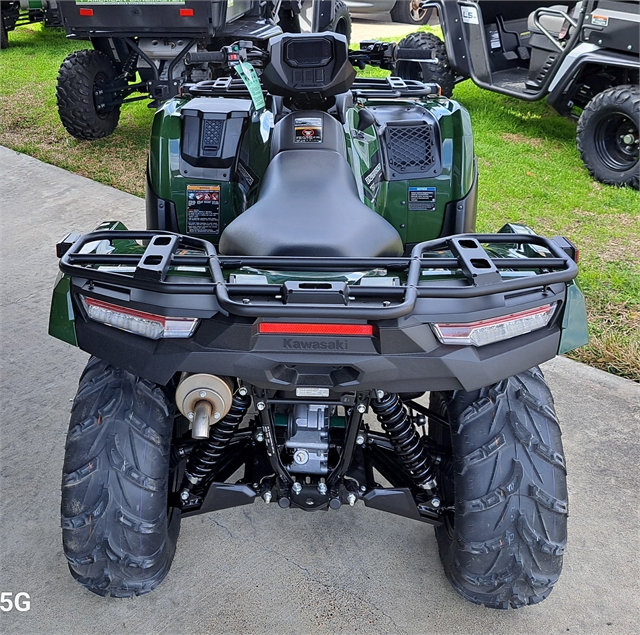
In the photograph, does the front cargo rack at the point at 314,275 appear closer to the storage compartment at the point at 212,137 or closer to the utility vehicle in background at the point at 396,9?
the storage compartment at the point at 212,137

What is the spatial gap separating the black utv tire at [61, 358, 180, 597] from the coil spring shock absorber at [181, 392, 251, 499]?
160mm

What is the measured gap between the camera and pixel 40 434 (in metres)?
3.25

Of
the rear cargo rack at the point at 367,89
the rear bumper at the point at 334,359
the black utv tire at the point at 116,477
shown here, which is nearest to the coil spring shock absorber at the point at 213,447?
the black utv tire at the point at 116,477

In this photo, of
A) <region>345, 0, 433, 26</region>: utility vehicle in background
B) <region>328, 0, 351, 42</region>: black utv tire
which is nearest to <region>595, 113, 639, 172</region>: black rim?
<region>328, 0, 351, 42</region>: black utv tire

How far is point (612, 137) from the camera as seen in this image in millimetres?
6129

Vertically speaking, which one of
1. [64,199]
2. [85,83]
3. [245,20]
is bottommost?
[64,199]

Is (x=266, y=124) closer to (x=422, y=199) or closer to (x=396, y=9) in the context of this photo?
(x=422, y=199)

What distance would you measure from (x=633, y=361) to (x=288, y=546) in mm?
2066

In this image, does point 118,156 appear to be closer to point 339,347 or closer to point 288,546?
point 288,546

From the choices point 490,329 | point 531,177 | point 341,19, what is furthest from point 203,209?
point 341,19

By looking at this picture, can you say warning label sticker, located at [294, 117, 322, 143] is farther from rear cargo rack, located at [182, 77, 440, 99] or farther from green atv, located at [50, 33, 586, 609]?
rear cargo rack, located at [182, 77, 440, 99]

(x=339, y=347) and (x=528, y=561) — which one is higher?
(x=339, y=347)

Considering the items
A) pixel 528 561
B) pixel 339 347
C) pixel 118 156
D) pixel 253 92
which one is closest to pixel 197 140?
pixel 253 92

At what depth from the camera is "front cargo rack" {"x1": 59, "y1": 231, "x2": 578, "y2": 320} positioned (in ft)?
5.82
